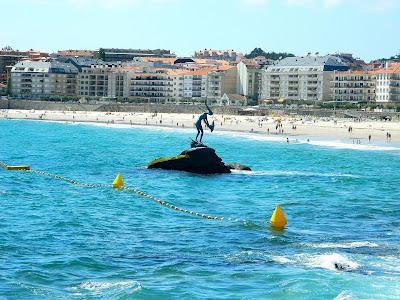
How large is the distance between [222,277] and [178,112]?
5899 inches

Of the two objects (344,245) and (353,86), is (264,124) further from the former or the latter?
(344,245)

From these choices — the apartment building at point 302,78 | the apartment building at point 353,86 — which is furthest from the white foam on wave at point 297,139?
the apartment building at point 302,78

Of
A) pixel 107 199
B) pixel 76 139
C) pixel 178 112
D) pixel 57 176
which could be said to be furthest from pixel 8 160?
pixel 178 112

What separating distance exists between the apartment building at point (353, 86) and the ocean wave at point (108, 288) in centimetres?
15183

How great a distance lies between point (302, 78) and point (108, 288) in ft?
541

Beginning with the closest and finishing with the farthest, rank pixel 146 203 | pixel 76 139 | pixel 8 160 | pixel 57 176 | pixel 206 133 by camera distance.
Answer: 1. pixel 146 203
2. pixel 57 176
3. pixel 8 160
4. pixel 76 139
5. pixel 206 133

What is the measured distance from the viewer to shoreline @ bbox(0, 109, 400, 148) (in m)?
114

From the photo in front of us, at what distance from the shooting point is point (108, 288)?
27.5 m

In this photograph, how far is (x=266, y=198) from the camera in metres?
49.9

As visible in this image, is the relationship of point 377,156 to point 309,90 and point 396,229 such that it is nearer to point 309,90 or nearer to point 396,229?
point 396,229

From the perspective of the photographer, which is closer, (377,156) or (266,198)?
(266,198)

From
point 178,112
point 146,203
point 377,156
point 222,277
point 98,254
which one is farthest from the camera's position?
point 178,112

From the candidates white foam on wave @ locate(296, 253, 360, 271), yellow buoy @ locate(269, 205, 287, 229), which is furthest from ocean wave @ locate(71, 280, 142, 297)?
yellow buoy @ locate(269, 205, 287, 229)

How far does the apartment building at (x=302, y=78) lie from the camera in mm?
185250
